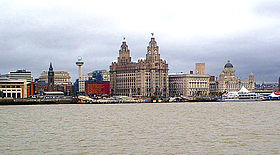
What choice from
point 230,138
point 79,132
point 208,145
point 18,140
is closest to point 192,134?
point 230,138

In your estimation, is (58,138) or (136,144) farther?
(58,138)

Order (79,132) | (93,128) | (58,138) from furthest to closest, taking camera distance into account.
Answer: (93,128) < (79,132) < (58,138)

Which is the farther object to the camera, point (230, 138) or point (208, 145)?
point (230, 138)

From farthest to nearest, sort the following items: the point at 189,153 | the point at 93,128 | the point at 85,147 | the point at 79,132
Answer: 1. the point at 93,128
2. the point at 79,132
3. the point at 85,147
4. the point at 189,153

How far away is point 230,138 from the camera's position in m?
59.2

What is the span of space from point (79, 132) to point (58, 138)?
7.52 meters

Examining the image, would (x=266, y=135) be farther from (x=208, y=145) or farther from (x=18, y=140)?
(x=18, y=140)

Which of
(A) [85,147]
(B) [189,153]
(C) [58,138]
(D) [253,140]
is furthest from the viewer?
(C) [58,138]

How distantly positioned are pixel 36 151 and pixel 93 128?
23635mm

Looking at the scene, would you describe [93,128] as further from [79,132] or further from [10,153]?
[10,153]

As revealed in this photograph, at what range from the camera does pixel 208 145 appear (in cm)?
5384

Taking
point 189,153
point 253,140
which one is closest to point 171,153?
point 189,153

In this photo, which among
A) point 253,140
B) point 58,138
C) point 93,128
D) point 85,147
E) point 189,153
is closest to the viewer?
point 189,153

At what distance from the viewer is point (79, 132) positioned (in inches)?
2682
